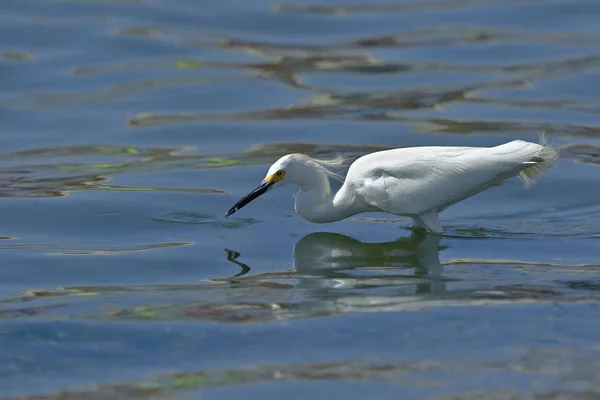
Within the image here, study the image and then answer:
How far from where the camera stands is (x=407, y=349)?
605 centimetres

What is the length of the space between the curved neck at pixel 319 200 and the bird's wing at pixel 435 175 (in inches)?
8.3

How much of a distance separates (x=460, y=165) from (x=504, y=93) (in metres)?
4.93

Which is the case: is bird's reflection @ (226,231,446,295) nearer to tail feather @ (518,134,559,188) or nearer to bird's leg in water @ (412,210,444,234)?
bird's leg in water @ (412,210,444,234)

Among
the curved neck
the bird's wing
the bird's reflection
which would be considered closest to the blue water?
the bird's reflection

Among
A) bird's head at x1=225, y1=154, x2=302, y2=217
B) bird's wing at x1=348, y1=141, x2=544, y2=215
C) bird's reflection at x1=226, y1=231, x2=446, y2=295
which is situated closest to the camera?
bird's reflection at x1=226, y1=231, x2=446, y2=295

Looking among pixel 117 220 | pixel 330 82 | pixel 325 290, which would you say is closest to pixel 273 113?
pixel 330 82

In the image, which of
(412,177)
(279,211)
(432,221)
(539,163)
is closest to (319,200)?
(412,177)

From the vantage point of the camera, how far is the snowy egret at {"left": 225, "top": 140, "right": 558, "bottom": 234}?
8.12 m

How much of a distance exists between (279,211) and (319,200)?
37.6 inches

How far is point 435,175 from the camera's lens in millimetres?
8141

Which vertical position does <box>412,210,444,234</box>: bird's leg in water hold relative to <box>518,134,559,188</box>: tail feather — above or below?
below

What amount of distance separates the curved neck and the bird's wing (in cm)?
21

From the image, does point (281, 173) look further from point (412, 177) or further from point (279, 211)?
point (279, 211)

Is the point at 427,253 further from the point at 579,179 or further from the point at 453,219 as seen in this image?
the point at 579,179
